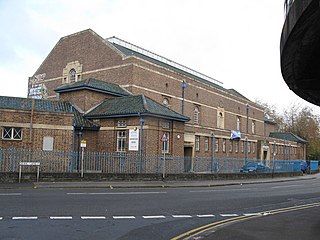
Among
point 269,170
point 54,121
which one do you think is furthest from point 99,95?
point 269,170

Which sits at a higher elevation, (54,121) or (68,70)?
(68,70)

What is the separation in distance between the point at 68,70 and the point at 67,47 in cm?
290

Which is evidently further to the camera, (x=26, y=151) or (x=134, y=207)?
(x=26, y=151)

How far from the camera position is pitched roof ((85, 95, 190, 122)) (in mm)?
26672

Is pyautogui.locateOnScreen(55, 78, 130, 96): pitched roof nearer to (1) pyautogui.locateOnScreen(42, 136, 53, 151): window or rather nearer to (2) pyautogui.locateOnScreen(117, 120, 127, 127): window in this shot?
(2) pyautogui.locateOnScreen(117, 120, 127, 127): window

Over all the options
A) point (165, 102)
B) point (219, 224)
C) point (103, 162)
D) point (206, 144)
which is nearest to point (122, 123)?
point (103, 162)

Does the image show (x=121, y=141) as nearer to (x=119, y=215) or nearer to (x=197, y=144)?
(x=197, y=144)

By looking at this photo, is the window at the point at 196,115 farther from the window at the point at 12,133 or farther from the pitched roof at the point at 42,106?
the window at the point at 12,133

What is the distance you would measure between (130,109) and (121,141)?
2.65m

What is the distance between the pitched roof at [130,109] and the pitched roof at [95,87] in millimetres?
1451

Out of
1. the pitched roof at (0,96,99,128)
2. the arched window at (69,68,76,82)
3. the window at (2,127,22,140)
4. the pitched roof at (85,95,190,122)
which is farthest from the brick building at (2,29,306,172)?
the window at (2,127,22,140)

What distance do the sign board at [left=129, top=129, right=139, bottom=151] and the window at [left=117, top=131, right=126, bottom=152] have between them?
36.9 inches

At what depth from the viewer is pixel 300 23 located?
730 centimetres

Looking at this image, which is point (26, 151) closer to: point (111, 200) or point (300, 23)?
point (111, 200)
